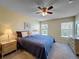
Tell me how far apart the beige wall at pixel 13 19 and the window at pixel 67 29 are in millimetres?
3078

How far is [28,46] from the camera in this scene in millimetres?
3629

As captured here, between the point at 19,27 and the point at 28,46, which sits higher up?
the point at 19,27

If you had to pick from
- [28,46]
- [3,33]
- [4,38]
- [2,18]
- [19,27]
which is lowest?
[28,46]

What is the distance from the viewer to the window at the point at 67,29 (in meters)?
5.91

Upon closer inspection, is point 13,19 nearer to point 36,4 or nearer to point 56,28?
point 36,4

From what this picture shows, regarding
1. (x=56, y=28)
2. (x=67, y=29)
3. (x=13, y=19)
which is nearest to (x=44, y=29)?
(x=56, y=28)

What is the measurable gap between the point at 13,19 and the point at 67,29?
436cm

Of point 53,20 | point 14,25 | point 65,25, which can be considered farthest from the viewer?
point 53,20

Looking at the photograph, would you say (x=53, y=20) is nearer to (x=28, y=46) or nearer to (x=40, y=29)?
(x=40, y=29)

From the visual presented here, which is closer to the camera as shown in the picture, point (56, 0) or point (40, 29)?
point (56, 0)

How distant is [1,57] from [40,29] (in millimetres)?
4999

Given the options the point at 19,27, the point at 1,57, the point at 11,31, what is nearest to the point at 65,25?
the point at 19,27

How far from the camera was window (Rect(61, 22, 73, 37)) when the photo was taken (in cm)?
591

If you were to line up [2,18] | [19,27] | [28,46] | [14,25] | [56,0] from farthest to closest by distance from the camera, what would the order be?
[19,27] < [14,25] < [2,18] < [28,46] < [56,0]
